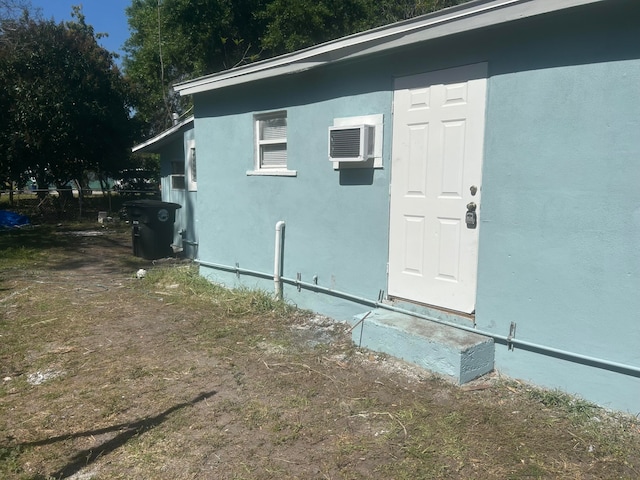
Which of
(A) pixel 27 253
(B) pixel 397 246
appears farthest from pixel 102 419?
(A) pixel 27 253

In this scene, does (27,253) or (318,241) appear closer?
(318,241)

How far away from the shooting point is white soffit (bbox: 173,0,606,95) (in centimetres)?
380

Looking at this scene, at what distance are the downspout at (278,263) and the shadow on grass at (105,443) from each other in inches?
109

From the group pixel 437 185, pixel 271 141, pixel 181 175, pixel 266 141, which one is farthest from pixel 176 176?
pixel 437 185

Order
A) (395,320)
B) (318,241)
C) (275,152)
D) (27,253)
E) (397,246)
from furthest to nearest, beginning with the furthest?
(27,253)
(275,152)
(318,241)
(397,246)
(395,320)

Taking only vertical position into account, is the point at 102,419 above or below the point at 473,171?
below

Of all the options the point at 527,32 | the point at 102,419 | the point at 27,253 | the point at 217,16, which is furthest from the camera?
the point at 217,16

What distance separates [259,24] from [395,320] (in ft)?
46.1

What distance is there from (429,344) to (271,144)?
373cm

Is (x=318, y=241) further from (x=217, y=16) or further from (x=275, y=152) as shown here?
(x=217, y=16)

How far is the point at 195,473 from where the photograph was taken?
9.80ft

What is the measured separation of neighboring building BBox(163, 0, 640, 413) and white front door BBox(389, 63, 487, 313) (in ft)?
0.05

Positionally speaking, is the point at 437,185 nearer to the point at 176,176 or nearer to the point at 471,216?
the point at 471,216

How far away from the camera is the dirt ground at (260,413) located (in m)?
3.04
